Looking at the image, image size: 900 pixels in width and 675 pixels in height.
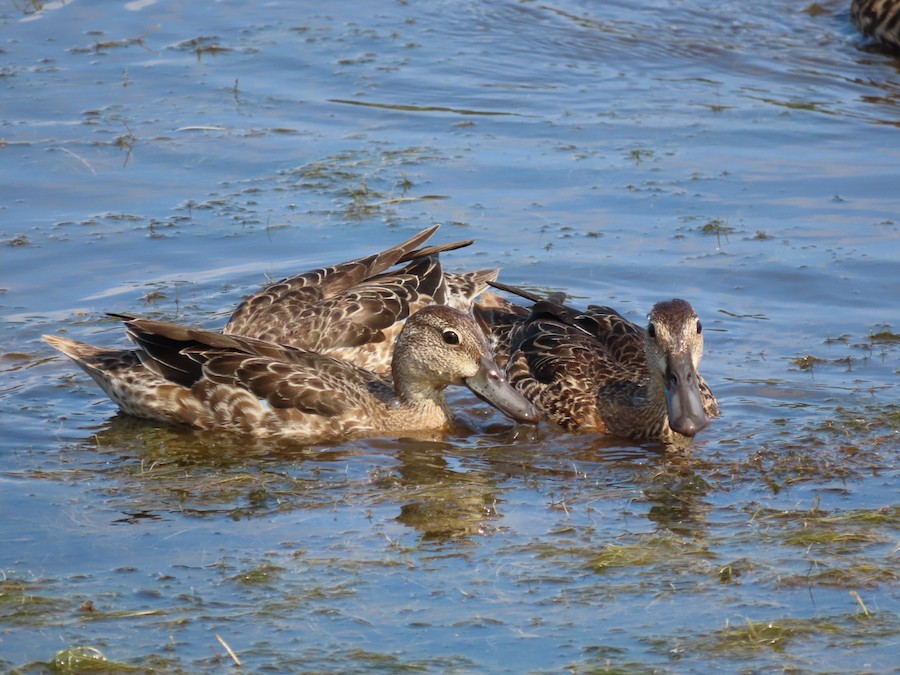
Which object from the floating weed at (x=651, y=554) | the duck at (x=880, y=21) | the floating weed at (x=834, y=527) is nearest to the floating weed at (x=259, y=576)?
the floating weed at (x=651, y=554)

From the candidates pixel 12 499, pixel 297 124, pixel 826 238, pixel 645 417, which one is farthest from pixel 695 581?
pixel 297 124

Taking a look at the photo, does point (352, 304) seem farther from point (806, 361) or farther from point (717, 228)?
point (717, 228)

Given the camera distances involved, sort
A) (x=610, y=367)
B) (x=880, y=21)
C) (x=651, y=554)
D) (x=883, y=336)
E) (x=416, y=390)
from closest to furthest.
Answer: (x=651, y=554) → (x=416, y=390) → (x=610, y=367) → (x=883, y=336) → (x=880, y=21)

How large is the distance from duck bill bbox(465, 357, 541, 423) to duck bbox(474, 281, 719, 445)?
397mm

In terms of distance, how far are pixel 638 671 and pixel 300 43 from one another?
12.0 meters

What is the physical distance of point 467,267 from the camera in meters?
11.7

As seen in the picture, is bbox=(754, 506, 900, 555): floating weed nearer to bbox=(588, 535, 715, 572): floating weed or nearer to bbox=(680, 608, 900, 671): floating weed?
bbox=(588, 535, 715, 572): floating weed

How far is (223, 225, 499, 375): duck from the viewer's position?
9969mm

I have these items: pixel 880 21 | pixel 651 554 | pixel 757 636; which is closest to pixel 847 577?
pixel 757 636

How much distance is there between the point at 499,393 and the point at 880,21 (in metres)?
9.89

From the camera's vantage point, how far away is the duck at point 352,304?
9969 mm

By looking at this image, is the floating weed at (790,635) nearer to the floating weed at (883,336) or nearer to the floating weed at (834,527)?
the floating weed at (834,527)

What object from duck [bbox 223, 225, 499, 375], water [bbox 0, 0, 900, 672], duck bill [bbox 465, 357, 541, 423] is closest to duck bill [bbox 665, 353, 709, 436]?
water [bbox 0, 0, 900, 672]

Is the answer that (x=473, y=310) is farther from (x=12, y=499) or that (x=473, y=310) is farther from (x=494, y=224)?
(x=12, y=499)
